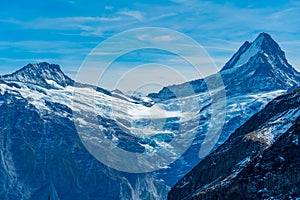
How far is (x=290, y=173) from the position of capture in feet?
426

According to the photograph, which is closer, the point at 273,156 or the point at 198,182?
the point at 273,156

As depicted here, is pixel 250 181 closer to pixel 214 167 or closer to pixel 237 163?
pixel 237 163

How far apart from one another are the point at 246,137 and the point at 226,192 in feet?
144

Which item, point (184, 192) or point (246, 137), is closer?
point (246, 137)

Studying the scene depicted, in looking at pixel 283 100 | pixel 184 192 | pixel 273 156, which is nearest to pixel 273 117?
pixel 283 100

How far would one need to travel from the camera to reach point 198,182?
628 ft

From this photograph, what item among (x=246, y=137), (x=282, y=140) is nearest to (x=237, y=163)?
(x=246, y=137)

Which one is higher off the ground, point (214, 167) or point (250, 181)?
point (214, 167)

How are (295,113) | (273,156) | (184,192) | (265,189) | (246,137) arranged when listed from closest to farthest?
(265,189) < (273,156) < (295,113) < (246,137) < (184,192)

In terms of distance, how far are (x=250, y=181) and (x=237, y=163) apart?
3734 centimetres

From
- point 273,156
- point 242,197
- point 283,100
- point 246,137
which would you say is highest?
point 283,100

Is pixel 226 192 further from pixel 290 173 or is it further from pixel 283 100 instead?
pixel 283 100

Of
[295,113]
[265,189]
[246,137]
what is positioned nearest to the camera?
[265,189]

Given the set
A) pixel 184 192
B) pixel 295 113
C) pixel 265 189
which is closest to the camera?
pixel 265 189
